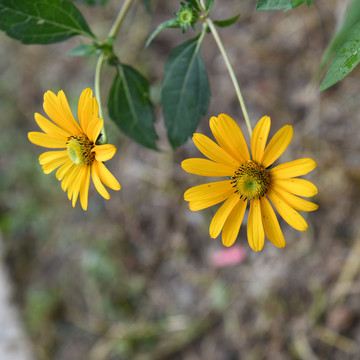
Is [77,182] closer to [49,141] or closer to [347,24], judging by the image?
[49,141]

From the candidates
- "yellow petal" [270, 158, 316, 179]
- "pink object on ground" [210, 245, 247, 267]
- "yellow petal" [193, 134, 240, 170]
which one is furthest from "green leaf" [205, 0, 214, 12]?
"pink object on ground" [210, 245, 247, 267]

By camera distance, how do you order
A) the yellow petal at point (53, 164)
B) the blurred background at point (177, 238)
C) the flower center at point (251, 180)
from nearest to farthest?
the flower center at point (251, 180) → the yellow petal at point (53, 164) → the blurred background at point (177, 238)

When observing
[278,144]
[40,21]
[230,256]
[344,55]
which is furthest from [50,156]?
[230,256]

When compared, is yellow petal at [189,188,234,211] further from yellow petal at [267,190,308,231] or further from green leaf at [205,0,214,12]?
green leaf at [205,0,214,12]

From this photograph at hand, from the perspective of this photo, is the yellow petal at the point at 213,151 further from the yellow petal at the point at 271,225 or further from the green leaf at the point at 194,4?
the green leaf at the point at 194,4

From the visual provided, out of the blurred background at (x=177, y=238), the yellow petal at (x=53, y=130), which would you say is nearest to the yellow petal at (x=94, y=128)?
the yellow petal at (x=53, y=130)

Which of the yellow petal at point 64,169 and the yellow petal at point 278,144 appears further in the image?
the yellow petal at point 64,169

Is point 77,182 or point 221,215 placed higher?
point 77,182
